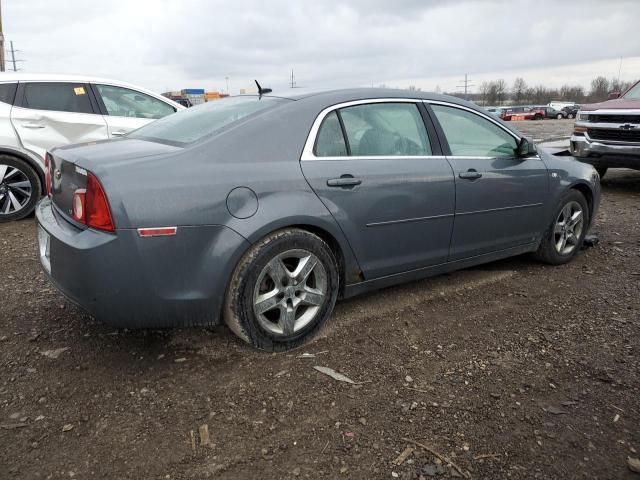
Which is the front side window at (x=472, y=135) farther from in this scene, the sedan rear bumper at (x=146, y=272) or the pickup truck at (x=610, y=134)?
the pickup truck at (x=610, y=134)

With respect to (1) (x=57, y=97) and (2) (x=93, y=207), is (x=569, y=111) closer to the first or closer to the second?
(1) (x=57, y=97)

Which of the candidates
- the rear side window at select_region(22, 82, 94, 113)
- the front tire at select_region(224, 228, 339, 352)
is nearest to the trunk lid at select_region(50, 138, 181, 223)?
the front tire at select_region(224, 228, 339, 352)

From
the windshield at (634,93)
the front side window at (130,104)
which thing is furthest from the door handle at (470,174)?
the windshield at (634,93)

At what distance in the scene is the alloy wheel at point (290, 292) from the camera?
2895 mm

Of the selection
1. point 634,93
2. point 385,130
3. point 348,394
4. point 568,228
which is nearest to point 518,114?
point 634,93

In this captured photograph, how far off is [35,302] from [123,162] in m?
1.76

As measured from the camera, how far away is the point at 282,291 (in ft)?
9.70

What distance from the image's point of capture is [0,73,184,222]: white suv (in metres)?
5.95

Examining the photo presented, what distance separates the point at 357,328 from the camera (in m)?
3.36

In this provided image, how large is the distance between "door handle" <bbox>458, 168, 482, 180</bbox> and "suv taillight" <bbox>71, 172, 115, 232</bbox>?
7.64 feet

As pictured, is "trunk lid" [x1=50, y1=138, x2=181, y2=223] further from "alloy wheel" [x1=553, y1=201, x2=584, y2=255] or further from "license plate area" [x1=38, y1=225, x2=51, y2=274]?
"alloy wheel" [x1=553, y1=201, x2=584, y2=255]

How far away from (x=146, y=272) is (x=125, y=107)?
494 cm

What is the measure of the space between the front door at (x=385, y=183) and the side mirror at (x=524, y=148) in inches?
35.6

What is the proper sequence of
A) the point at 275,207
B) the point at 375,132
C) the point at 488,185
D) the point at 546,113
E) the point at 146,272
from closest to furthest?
the point at 146,272 → the point at 275,207 → the point at 375,132 → the point at 488,185 → the point at 546,113
